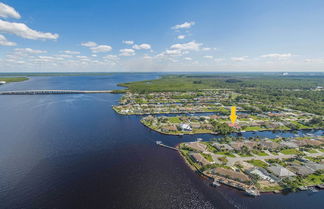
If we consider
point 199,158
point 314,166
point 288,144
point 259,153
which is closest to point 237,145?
point 259,153

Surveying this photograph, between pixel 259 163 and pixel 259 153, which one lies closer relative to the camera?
pixel 259 163

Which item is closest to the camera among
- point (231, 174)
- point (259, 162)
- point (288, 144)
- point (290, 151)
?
point (231, 174)

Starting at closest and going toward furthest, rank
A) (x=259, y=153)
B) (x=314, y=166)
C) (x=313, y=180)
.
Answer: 1. (x=313, y=180)
2. (x=314, y=166)
3. (x=259, y=153)

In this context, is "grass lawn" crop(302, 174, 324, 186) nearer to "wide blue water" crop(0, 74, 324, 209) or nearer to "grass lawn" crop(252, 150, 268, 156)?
"wide blue water" crop(0, 74, 324, 209)

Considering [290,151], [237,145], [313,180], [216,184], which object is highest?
[237,145]

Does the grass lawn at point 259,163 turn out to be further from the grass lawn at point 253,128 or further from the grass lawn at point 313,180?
the grass lawn at point 253,128

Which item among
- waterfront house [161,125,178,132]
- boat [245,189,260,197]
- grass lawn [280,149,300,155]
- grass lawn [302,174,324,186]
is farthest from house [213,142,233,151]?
grass lawn [302,174,324,186]

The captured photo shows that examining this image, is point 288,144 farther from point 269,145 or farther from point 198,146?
point 198,146
